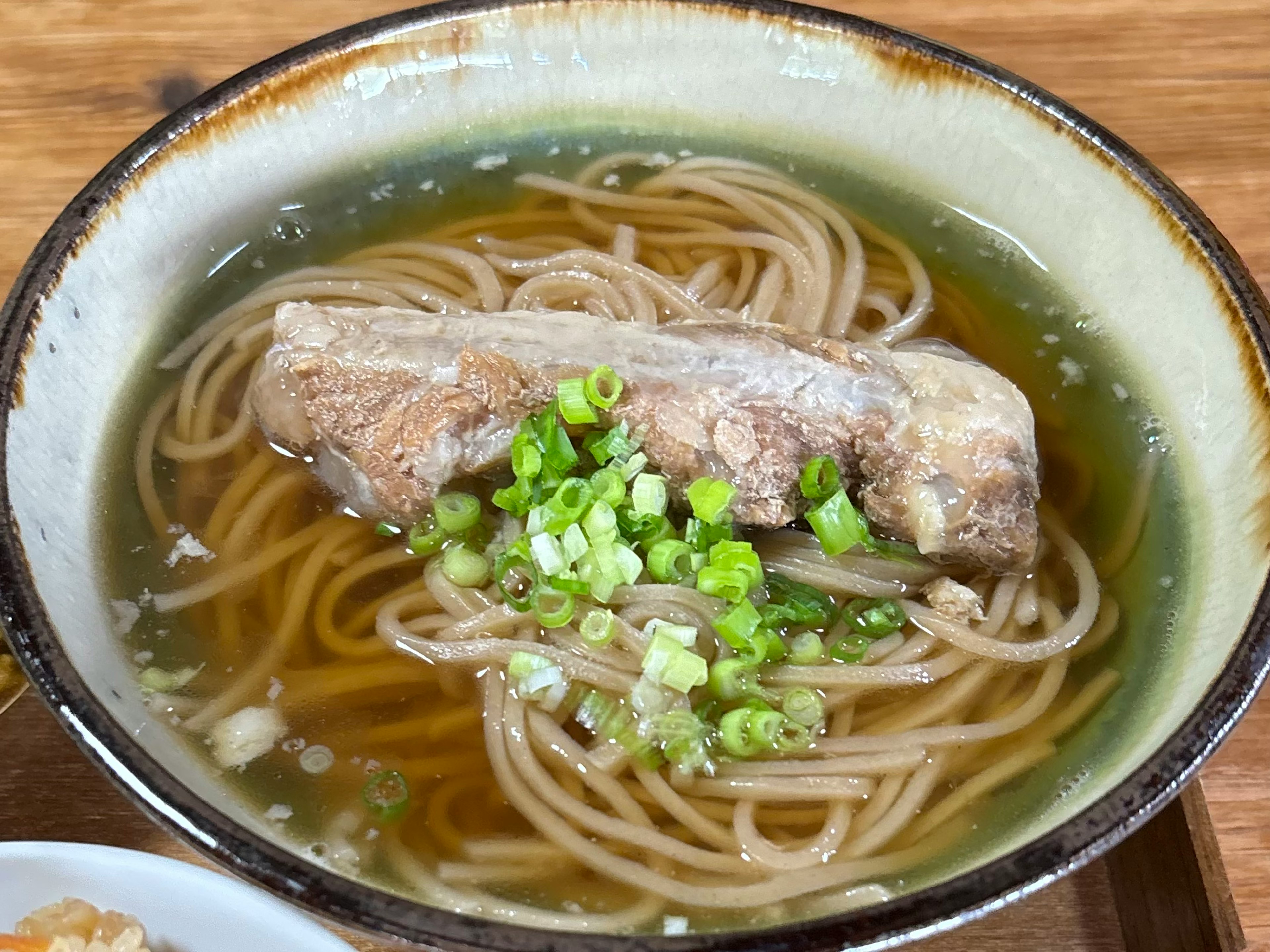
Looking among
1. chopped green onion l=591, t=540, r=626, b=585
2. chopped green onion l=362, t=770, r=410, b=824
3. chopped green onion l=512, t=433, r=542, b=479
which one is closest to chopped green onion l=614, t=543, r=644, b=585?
chopped green onion l=591, t=540, r=626, b=585

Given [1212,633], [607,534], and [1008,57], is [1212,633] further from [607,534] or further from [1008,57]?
[1008,57]

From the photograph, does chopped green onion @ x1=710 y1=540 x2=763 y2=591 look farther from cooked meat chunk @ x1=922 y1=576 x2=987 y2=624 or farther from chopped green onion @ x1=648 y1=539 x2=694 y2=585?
cooked meat chunk @ x1=922 y1=576 x2=987 y2=624

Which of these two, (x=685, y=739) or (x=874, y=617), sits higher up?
Result: (x=874, y=617)

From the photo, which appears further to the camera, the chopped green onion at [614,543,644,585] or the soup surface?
the chopped green onion at [614,543,644,585]

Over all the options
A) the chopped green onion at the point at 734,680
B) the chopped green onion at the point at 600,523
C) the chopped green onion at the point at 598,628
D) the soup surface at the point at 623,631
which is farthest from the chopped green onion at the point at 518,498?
the chopped green onion at the point at 734,680

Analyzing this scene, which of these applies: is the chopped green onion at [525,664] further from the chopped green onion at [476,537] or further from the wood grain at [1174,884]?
the wood grain at [1174,884]

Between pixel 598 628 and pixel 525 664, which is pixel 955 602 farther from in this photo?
pixel 525 664

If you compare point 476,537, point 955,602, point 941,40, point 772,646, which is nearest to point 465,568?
point 476,537
